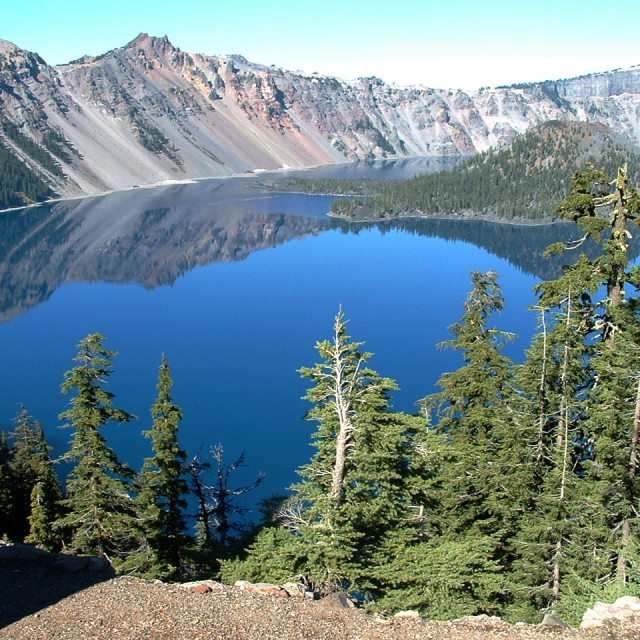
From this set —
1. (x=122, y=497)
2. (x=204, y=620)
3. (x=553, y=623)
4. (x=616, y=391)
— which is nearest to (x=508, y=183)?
(x=616, y=391)

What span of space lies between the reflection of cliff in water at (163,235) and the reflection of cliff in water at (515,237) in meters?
0.21

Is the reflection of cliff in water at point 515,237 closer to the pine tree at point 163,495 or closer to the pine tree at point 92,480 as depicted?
the pine tree at point 163,495

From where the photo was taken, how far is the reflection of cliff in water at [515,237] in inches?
3996

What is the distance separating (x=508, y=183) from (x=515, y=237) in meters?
42.3

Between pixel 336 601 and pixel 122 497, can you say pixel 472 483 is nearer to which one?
pixel 336 601

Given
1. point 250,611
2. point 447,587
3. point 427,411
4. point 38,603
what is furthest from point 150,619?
point 427,411

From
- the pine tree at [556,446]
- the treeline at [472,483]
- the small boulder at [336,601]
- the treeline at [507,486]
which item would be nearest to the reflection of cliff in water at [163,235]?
the treeline at [472,483]

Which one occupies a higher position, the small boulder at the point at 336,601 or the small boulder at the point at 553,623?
the small boulder at the point at 336,601

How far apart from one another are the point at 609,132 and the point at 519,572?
188 meters

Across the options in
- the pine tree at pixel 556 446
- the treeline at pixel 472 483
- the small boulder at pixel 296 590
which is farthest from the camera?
the pine tree at pixel 556 446

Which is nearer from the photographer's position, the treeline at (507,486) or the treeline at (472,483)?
the treeline at (507,486)

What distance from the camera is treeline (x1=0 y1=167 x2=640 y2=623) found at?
587 inches

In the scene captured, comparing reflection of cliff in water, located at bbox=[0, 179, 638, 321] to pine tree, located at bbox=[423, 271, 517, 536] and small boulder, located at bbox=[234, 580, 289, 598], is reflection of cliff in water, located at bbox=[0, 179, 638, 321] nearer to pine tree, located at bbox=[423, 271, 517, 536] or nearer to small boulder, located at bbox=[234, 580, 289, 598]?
pine tree, located at bbox=[423, 271, 517, 536]

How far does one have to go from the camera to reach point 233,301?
267 ft
